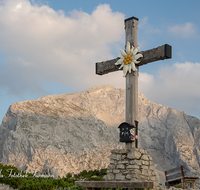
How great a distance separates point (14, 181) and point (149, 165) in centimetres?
834

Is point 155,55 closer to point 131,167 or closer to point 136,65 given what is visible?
point 136,65

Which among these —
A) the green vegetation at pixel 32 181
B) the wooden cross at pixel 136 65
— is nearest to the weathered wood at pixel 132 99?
the wooden cross at pixel 136 65

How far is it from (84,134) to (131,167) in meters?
49.4

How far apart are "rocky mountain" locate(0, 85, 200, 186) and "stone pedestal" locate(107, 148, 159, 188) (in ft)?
87.4

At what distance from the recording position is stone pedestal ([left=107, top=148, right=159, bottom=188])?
34.8ft

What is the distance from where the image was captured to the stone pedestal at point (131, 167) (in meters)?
10.6

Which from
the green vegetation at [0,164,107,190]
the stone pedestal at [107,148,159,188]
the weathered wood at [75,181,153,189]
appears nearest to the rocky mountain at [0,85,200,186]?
the green vegetation at [0,164,107,190]

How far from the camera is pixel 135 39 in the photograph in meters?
12.2

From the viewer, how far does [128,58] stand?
12.1m

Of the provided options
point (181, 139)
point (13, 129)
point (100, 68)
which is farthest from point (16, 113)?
point (100, 68)

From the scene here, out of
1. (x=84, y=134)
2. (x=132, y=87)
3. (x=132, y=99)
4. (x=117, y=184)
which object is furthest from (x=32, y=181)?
(x=84, y=134)

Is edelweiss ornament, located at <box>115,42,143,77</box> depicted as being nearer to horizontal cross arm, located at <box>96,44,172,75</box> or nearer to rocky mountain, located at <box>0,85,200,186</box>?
horizontal cross arm, located at <box>96,44,172,75</box>

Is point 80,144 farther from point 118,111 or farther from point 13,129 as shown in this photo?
point 118,111

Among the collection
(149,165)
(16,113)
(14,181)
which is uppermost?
(16,113)
